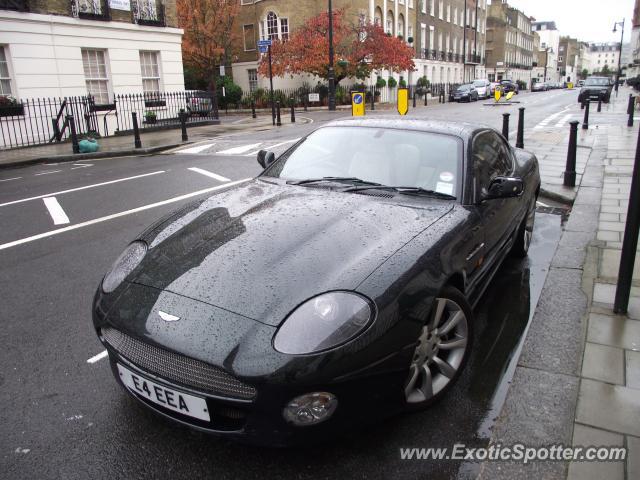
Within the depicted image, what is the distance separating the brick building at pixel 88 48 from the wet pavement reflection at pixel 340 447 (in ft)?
57.7

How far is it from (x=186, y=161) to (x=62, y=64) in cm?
912

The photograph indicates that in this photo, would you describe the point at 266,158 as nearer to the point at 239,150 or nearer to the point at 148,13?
the point at 239,150

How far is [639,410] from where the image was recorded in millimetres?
2604

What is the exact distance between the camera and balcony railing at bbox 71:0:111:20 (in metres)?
18.2

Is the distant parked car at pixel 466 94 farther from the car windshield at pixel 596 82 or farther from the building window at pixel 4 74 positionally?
the building window at pixel 4 74

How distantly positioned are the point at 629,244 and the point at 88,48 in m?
20.1

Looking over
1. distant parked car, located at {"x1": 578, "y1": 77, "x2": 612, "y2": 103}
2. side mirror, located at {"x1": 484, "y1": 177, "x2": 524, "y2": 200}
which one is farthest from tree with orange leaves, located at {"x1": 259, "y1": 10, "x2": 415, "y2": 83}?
side mirror, located at {"x1": 484, "y1": 177, "x2": 524, "y2": 200}

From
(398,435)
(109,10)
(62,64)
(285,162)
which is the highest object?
(109,10)

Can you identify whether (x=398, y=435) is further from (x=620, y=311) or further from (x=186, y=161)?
(x=186, y=161)

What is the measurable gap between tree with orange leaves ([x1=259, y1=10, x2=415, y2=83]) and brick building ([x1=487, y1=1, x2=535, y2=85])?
5693 centimetres

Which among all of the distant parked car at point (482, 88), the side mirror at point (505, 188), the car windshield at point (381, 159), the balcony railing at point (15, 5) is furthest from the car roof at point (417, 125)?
the distant parked car at point (482, 88)

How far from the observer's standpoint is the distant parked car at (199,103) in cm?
2325

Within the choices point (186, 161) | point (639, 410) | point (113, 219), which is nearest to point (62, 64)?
point (186, 161)

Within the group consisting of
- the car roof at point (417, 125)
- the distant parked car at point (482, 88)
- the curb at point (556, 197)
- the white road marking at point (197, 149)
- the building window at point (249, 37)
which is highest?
the building window at point (249, 37)
